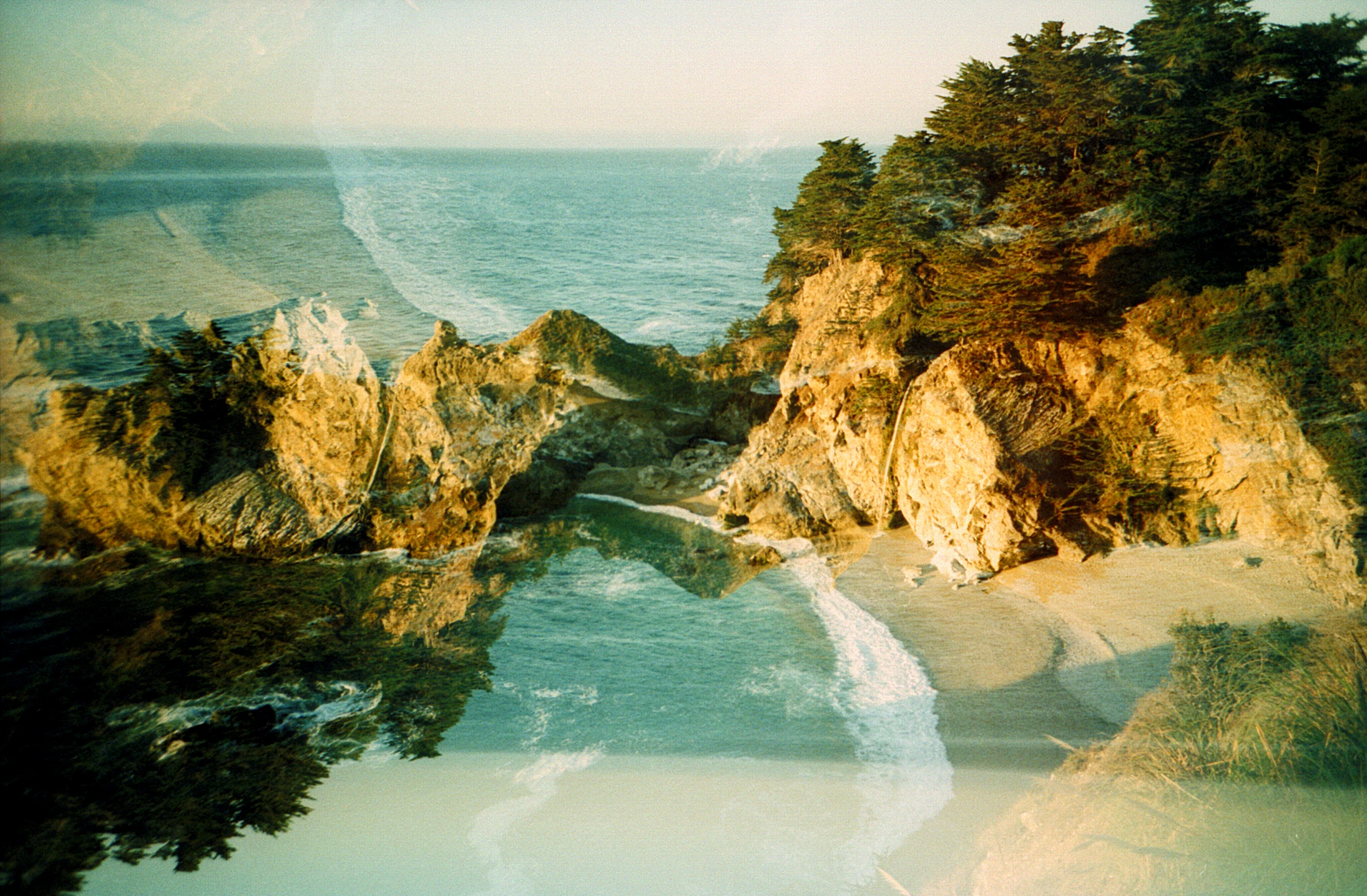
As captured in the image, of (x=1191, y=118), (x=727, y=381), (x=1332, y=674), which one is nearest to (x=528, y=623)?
(x=727, y=381)

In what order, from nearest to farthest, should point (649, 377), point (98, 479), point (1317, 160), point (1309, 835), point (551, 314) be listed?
1. point (1309, 835)
2. point (1317, 160)
3. point (98, 479)
4. point (551, 314)
5. point (649, 377)

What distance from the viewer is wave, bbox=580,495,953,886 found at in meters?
2.93

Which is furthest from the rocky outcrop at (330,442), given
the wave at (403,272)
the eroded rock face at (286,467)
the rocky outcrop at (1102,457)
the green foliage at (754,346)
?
the rocky outcrop at (1102,457)

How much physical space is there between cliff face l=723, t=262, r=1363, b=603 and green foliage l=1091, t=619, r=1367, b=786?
42 cm

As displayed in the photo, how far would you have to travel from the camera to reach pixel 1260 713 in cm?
315

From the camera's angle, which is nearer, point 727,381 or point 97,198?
point 97,198

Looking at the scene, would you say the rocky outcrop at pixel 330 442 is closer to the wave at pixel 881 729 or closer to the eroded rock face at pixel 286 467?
the eroded rock face at pixel 286 467

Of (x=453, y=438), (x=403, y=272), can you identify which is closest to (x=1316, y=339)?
(x=453, y=438)

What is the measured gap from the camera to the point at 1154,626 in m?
3.60

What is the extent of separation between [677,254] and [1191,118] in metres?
3.10

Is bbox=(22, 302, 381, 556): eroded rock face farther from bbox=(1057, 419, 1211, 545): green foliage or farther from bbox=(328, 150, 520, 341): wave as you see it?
bbox=(1057, 419, 1211, 545): green foliage

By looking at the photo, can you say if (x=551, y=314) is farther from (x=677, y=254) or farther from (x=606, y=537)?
(x=606, y=537)

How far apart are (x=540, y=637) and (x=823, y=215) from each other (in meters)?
3.42

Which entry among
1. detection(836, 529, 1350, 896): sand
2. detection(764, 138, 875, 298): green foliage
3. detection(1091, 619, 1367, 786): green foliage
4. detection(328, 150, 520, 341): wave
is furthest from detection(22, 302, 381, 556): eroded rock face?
detection(1091, 619, 1367, 786): green foliage
